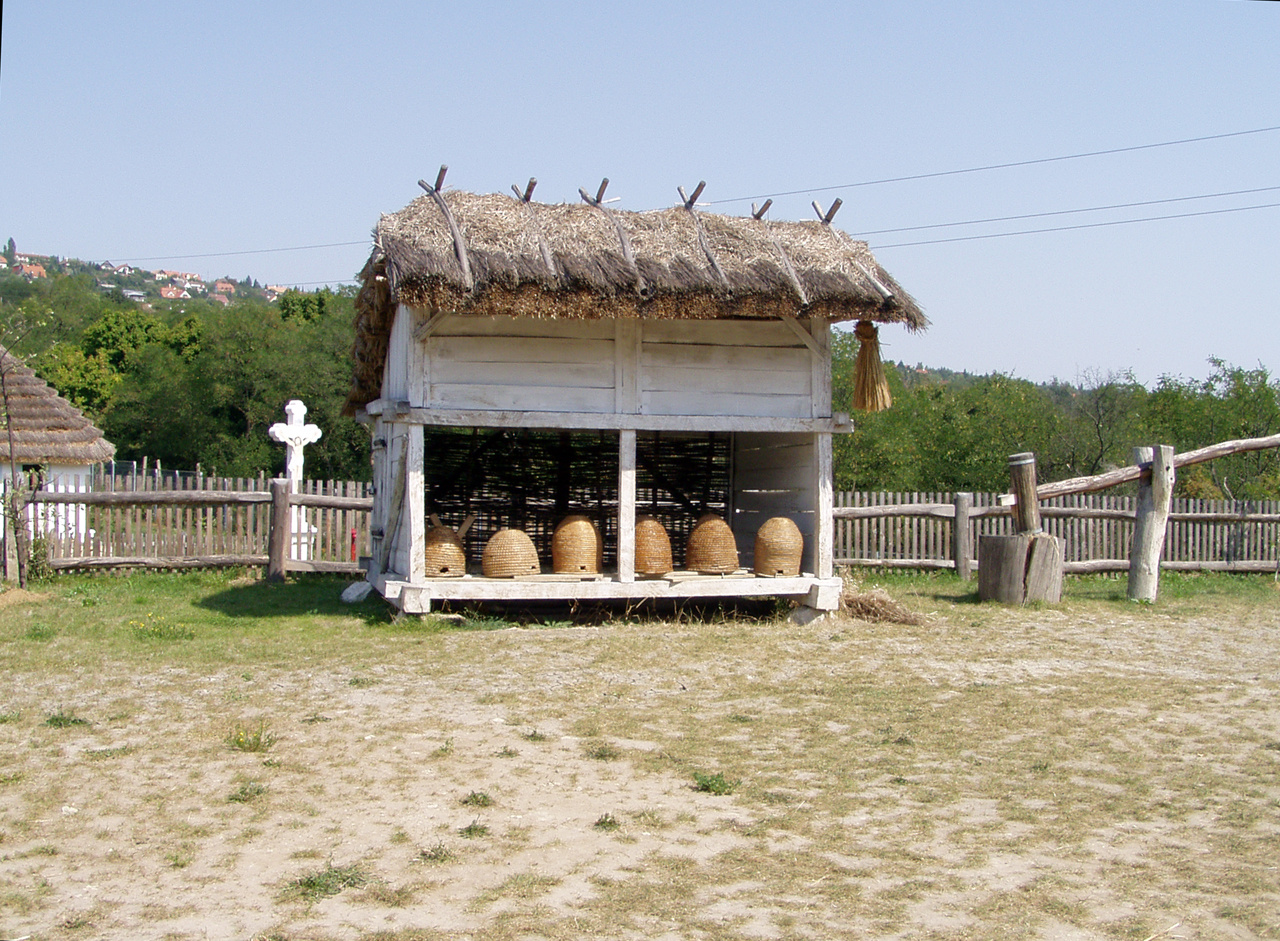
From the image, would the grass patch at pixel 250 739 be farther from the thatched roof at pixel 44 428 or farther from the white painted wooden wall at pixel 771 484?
the thatched roof at pixel 44 428

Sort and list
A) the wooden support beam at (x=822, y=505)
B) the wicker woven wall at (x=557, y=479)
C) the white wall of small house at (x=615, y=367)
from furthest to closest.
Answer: the wicker woven wall at (x=557, y=479)
the wooden support beam at (x=822, y=505)
the white wall of small house at (x=615, y=367)

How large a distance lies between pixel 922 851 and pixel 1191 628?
8.48 m

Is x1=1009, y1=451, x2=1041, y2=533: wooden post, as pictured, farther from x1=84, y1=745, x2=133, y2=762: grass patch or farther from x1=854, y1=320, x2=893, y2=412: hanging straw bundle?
x1=84, y1=745, x2=133, y2=762: grass patch

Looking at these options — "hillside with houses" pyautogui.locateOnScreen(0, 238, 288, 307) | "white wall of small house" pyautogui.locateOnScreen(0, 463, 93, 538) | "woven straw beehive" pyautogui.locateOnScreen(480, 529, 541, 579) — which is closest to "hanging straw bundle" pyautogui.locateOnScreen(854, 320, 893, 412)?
"woven straw beehive" pyautogui.locateOnScreen(480, 529, 541, 579)

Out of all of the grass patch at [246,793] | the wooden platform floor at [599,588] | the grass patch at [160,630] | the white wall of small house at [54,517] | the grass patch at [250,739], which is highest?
the white wall of small house at [54,517]

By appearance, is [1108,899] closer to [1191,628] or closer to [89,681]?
[89,681]

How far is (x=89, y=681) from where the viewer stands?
841 centimetres

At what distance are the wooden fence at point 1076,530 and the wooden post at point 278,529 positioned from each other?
7.39 m

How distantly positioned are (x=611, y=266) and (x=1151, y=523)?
302 inches

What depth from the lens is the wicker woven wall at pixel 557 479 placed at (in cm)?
1416

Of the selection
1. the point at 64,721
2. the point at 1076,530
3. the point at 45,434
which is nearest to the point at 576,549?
the point at 64,721

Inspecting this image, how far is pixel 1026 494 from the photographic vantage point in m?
13.4

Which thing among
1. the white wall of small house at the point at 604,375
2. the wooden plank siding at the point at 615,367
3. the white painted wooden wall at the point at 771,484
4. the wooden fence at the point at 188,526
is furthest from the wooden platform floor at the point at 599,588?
the wooden fence at the point at 188,526

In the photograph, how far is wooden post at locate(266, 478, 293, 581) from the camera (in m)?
15.2
